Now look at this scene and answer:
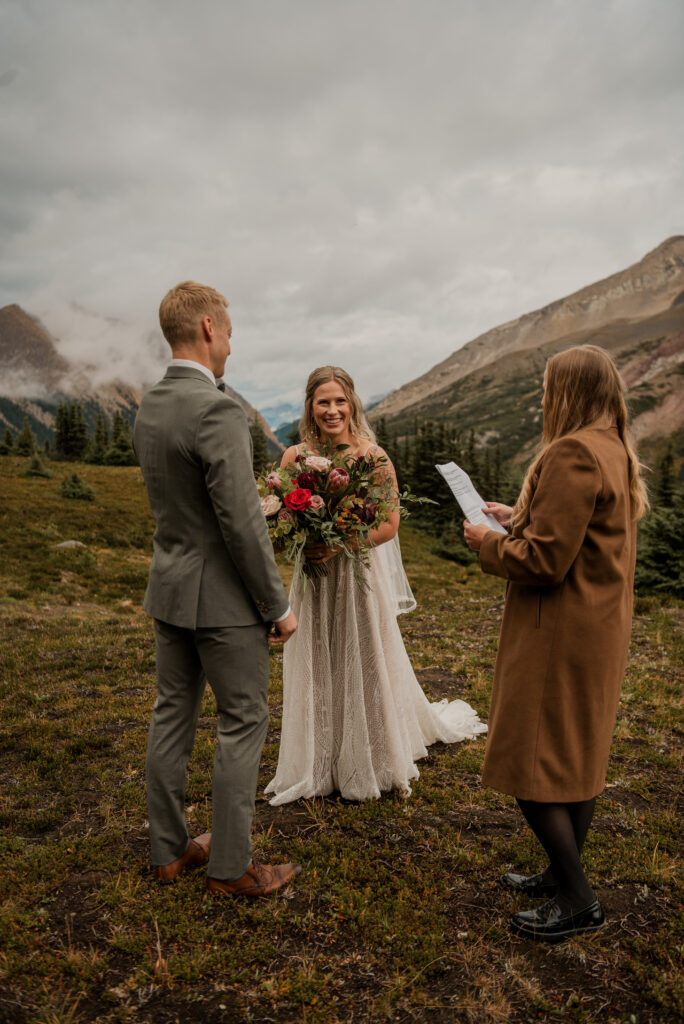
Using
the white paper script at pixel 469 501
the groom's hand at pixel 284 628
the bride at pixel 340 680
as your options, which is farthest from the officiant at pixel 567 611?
the bride at pixel 340 680

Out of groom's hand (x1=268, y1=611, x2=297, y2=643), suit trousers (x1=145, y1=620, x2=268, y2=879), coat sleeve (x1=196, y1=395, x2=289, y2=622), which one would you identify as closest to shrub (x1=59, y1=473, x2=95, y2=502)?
suit trousers (x1=145, y1=620, x2=268, y2=879)

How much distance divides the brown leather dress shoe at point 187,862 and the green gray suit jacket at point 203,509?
1.81 metres

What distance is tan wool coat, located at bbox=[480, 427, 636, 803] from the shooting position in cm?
317

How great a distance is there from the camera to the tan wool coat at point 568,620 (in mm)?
3172

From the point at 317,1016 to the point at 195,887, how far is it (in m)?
1.25

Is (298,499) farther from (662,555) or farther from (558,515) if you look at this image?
(662,555)

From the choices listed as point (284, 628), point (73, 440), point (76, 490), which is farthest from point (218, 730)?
point (73, 440)

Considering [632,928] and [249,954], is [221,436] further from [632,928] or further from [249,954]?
[632,928]

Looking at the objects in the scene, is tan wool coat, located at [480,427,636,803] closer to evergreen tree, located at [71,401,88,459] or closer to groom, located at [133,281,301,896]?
groom, located at [133,281,301,896]

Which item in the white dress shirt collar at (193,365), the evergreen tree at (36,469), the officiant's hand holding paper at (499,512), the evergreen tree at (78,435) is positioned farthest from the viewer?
the evergreen tree at (78,435)

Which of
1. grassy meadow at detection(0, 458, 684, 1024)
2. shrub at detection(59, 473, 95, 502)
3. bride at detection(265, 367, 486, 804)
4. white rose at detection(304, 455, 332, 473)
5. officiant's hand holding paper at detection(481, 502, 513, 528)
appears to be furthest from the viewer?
shrub at detection(59, 473, 95, 502)

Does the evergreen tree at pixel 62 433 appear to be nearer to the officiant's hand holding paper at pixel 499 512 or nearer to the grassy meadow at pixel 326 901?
the grassy meadow at pixel 326 901

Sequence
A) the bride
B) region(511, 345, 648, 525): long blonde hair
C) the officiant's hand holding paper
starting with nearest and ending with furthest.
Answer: region(511, 345, 648, 525): long blonde hair, the officiant's hand holding paper, the bride

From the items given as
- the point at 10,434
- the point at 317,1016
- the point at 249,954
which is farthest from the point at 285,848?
the point at 10,434
